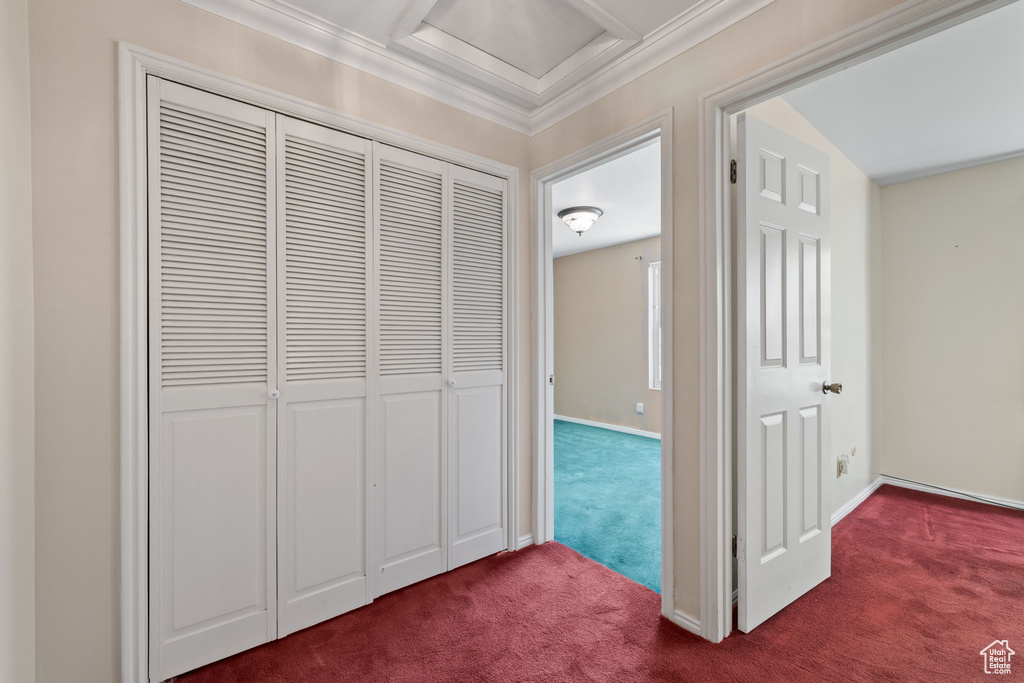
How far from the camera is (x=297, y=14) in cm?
176

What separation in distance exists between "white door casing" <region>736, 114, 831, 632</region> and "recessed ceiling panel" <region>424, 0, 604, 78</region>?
2.75ft

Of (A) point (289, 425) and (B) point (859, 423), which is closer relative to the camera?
(A) point (289, 425)

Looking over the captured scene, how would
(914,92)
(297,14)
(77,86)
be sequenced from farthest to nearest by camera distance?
1. (914,92)
2. (297,14)
3. (77,86)

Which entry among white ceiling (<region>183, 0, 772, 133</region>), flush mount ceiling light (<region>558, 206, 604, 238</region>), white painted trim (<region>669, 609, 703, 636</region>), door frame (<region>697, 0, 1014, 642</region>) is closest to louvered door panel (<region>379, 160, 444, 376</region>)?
white ceiling (<region>183, 0, 772, 133</region>)

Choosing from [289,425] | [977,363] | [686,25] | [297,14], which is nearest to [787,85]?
[686,25]

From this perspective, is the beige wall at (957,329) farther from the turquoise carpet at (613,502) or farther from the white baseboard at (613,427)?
the white baseboard at (613,427)

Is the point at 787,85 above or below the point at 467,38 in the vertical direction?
below

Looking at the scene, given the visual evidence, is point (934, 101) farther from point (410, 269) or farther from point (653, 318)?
point (653, 318)

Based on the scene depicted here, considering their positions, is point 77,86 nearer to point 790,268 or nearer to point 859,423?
point 790,268

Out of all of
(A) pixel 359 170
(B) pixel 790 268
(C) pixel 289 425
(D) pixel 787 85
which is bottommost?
(C) pixel 289 425

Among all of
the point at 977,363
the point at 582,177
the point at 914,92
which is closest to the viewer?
the point at 914,92

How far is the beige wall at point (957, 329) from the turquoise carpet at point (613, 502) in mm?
2002

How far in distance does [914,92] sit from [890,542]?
250cm

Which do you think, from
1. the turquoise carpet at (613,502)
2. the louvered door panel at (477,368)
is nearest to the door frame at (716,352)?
the turquoise carpet at (613,502)
